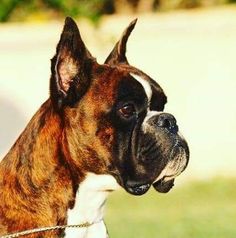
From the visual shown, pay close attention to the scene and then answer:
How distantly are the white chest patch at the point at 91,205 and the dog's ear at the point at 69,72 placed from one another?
1.16 ft

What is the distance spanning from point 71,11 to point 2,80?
49.2 inches

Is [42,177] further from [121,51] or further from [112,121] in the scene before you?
[121,51]

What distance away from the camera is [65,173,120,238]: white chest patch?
562 cm

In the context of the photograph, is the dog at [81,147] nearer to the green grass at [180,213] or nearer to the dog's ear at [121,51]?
the dog's ear at [121,51]

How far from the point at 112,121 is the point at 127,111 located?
0.26ft

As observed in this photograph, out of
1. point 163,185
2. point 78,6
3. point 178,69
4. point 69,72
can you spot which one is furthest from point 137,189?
point 78,6

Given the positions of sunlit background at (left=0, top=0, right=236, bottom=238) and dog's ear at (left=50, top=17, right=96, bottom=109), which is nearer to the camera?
dog's ear at (left=50, top=17, right=96, bottom=109)

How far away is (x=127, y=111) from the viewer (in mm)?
5668

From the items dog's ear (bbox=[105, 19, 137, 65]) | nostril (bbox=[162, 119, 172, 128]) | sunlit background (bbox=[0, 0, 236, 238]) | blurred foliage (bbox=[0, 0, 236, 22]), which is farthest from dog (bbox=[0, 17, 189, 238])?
blurred foliage (bbox=[0, 0, 236, 22])

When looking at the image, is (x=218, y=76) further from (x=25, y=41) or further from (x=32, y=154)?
(x=32, y=154)

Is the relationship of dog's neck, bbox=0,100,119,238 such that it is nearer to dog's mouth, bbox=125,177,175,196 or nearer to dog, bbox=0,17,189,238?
dog, bbox=0,17,189,238

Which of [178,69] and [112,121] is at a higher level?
[112,121]

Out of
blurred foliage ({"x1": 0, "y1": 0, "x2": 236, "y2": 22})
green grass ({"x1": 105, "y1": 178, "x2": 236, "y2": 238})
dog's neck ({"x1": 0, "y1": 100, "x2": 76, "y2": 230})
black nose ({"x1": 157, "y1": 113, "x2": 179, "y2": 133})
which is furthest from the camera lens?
blurred foliage ({"x1": 0, "y1": 0, "x2": 236, "y2": 22})

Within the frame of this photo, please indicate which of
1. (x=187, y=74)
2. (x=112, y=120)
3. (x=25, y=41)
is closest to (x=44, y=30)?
(x=25, y=41)
